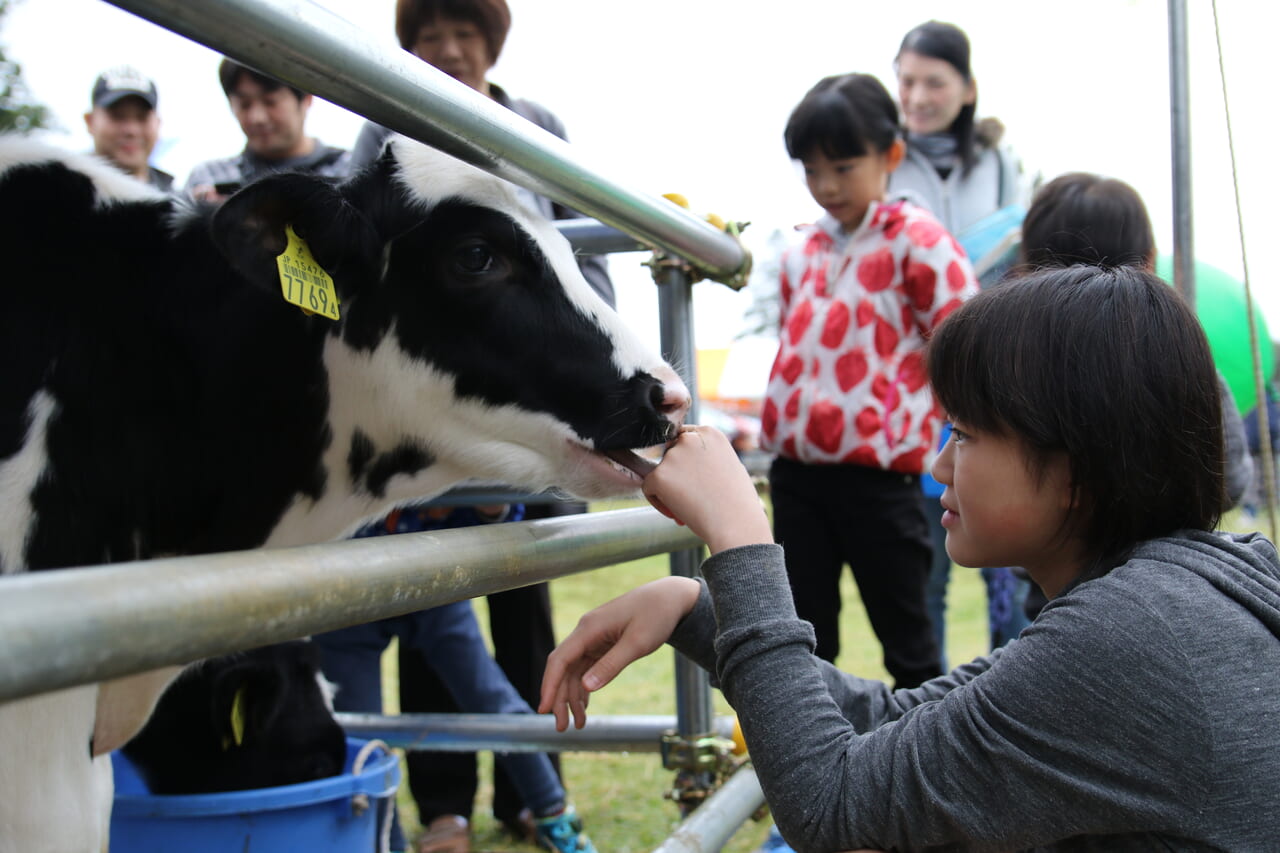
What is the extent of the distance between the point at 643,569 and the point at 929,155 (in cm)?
601

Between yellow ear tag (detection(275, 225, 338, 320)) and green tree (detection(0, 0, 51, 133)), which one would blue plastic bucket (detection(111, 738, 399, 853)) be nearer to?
yellow ear tag (detection(275, 225, 338, 320))

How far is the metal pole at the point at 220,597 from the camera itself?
0.48 meters

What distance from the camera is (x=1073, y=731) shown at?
84 cm

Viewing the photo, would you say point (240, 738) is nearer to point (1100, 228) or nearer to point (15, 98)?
point (1100, 228)

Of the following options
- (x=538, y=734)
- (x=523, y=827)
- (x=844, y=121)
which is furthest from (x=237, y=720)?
(x=844, y=121)

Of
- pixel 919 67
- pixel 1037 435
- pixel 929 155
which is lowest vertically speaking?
pixel 1037 435

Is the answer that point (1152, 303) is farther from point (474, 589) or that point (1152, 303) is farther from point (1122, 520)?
point (474, 589)

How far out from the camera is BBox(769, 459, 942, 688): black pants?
86.8 inches

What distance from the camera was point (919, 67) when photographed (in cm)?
286

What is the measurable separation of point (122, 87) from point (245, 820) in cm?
200

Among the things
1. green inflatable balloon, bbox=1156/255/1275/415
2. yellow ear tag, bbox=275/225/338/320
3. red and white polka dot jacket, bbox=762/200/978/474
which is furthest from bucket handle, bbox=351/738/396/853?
green inflatable balloon, bbox=1156/255/1275/415

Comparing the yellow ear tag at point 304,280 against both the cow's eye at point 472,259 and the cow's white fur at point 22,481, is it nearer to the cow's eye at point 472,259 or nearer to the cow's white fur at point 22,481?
the cow's eye at point 472,259

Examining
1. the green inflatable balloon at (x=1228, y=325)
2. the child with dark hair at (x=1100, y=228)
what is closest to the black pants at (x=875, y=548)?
the child with dark hair at (x=1100, y=228)

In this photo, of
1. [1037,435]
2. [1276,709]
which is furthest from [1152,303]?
[1276,709]
